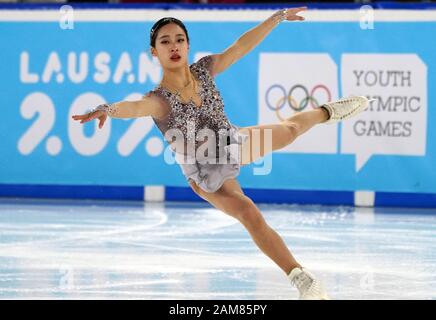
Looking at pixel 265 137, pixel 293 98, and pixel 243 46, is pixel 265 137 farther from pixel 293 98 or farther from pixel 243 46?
pixel 293 98

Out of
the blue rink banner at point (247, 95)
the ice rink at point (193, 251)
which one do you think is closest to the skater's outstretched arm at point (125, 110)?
the ice rink at point (193, 251)

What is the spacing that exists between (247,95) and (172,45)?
4.19m

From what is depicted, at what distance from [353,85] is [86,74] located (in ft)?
8.16

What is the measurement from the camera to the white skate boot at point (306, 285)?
5.38 metres

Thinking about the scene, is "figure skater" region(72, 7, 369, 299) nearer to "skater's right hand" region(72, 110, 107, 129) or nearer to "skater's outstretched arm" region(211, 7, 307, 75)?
"skater's outstretched arm" region(211, 7, 307, 75)

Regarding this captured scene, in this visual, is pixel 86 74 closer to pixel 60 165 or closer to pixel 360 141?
pixel 60 165

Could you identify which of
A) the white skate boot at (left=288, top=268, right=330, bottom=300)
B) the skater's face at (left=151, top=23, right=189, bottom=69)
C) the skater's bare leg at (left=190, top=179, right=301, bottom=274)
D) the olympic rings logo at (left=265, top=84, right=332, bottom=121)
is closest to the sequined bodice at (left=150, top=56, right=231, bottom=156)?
the skater's face at (left=151, top=23, right=189, bottom=69)

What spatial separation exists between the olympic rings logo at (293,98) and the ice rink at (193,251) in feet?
3.00

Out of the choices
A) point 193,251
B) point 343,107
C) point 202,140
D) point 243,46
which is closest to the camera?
point 202,140

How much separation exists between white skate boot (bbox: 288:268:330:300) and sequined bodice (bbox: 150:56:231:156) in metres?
0.88

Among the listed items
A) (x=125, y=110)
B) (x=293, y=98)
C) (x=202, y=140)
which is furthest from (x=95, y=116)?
(x=293, y=98)

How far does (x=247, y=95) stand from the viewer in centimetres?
998

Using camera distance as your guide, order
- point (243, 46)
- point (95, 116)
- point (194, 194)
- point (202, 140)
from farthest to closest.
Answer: point (194, 194) → point (243, 46) → point (202, 140) → point (95, 116)
